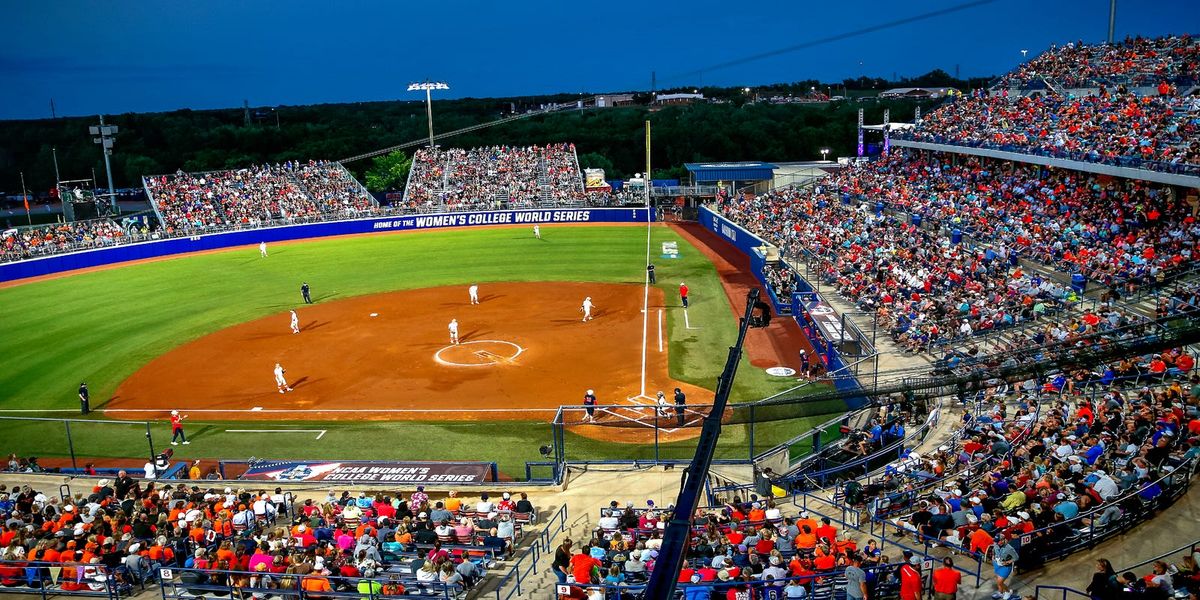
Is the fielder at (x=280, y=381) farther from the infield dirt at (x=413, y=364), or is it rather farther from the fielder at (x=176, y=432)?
the fielder at (x=176, y=432)

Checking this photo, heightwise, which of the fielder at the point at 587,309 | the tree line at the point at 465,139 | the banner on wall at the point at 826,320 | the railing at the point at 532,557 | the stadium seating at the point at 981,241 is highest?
the tree line at the point at 465,139

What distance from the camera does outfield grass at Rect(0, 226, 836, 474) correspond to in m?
22.8

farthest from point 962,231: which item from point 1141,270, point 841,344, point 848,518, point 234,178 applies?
point 234,178

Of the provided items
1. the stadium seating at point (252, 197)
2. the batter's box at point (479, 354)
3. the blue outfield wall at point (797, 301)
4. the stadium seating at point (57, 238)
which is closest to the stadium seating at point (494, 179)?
the stadium seating at point (252, 197)

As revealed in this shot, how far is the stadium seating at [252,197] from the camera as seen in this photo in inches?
2488

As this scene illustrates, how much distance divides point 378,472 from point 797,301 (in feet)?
63.3

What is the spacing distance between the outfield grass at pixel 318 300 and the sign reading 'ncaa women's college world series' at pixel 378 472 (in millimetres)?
1864

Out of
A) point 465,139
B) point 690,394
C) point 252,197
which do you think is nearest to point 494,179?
point 252,197

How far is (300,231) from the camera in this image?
6372 cm

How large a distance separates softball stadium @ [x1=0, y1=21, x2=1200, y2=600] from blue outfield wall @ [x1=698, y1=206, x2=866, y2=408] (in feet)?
0.77

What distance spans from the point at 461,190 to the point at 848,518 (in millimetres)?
63570

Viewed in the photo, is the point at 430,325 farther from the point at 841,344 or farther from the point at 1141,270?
the point at 1141,270

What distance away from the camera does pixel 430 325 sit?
115 ft

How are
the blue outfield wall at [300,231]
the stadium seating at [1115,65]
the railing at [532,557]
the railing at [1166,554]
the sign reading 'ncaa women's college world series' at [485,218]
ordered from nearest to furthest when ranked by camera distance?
the railing at [1166,554]
the railing at [532,557]
the stadium seating at [1115,65]
the blue outfield wall at [300,231]
the sign reading 'ncaa women's college world series' at [485,218]
